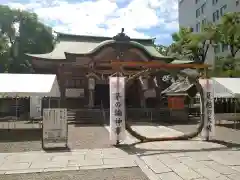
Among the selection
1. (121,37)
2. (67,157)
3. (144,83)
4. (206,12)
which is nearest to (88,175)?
(67,157)

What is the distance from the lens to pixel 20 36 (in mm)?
36219

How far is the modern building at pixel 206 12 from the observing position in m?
39.7

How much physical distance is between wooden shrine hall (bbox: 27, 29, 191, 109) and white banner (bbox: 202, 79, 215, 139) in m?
9.58

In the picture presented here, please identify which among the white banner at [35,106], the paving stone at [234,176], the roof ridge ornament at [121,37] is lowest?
the paving stone at [234,176]

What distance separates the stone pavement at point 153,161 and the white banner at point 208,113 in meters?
1.02

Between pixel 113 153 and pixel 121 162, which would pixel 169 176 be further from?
pixel 113 153

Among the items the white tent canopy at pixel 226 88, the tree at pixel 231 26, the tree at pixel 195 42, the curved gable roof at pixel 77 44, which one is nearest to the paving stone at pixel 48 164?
the white tent canopy at pixel 226 88

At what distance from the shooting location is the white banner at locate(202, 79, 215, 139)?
10.2 m

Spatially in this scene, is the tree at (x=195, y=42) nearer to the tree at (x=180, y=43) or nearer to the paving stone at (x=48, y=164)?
the tree at (x=180, y=43)

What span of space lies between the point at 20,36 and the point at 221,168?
118 feet

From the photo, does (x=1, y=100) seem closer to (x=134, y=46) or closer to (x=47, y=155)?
(x=134, y=46)

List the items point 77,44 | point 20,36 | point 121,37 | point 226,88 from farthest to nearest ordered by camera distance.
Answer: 1. point 20,36
2. point 77,44
3. point 121,37
4. point 226,88

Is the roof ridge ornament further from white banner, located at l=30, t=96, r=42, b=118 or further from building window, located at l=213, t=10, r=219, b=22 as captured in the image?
building window, located at l=213, t=10, r=219, b=22

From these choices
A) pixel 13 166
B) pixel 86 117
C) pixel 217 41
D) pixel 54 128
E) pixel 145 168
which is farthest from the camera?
pixel 217 41
